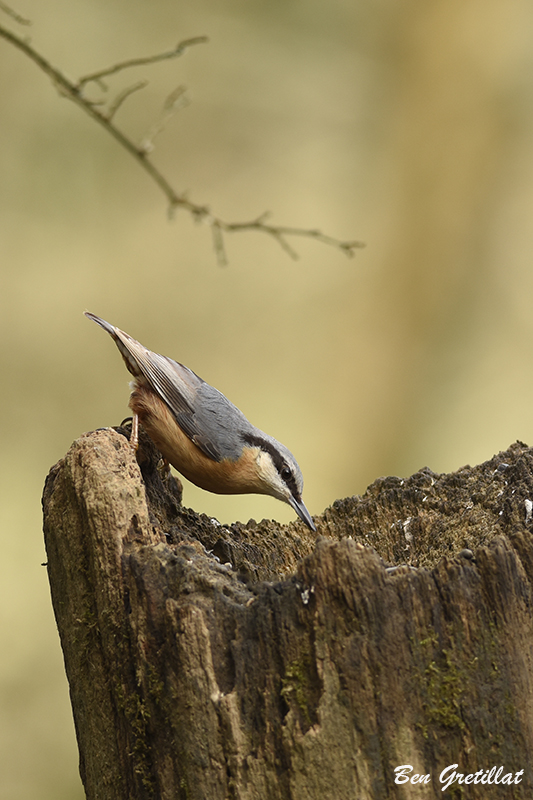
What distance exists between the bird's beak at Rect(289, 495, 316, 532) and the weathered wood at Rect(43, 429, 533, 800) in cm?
106

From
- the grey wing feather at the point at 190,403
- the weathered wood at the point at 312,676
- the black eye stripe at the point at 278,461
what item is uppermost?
the grey wing feather at the point at 190,403

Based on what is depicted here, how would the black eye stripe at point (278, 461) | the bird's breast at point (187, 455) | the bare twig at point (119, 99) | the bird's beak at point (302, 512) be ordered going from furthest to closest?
the black eye stripe at point (278, 461) < the bird's breast at point (187, 455) < the bird's beak at point (302, 512) < the bare twig at point (119, 99)

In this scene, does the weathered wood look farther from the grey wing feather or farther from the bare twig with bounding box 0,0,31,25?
the bare twig with bounding box 0,0,31,25

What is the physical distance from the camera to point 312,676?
1.79 metres

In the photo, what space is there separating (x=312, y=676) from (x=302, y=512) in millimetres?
1571

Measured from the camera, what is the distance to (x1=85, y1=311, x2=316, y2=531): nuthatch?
3.31 m

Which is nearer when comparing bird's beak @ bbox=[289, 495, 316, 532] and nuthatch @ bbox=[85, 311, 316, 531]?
bird's beak @ bbox=[289, 495, 316, 532]

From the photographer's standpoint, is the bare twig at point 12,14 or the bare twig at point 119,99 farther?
the bare twig at point 119,99

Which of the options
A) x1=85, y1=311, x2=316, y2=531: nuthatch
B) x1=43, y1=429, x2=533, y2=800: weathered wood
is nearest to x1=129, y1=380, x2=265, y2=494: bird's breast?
x1=85, y1=311, x2=316, y2=531: nuthatch

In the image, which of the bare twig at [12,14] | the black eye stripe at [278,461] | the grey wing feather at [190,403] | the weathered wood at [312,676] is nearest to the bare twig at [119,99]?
the bare twig at [12,14]

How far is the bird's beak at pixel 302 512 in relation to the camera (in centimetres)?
315

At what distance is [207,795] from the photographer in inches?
70.7

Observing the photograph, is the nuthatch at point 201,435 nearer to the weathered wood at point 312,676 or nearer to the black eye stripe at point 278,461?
the black eye stripe at point 278,461

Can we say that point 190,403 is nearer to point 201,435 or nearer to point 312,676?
point 201,435
